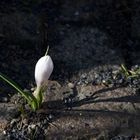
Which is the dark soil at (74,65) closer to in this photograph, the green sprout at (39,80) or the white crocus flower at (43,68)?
the green sprout at (39,80)

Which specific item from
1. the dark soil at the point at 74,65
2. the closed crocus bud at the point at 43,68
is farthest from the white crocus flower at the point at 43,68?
the dark soil at the point at 74,65

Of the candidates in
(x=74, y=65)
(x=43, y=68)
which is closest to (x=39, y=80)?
(x=43, y=68)

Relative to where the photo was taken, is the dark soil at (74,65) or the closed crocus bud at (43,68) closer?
the closed crocus bud at (43,68)

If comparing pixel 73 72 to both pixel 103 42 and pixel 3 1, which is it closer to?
pixel 103 42

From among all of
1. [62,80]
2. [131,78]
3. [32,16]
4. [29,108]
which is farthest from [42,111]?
[32,16]

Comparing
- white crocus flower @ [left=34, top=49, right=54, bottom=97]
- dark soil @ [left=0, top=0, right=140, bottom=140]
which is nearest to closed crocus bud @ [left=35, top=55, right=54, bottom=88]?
white crocus flower @ [left=34, top=49, right=54, bottom=97]

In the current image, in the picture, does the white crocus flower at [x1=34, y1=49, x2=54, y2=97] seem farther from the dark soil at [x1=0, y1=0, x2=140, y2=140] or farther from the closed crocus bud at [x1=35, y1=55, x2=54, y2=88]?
the dark soil at [x1=0, y1=0, x2=140, y2=140]
